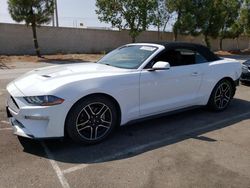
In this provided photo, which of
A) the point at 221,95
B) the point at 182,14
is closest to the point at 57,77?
→ the point at 221,95

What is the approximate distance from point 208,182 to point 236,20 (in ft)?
107

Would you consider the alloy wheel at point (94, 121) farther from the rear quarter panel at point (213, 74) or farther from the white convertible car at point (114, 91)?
the rear quarter panel at point (213, 74)

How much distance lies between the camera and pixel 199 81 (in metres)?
5.38

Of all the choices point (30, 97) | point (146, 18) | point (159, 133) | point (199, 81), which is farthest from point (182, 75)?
point (146, 18)

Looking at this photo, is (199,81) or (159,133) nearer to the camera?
(159,133)

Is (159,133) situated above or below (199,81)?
below

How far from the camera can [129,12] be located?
22734mm

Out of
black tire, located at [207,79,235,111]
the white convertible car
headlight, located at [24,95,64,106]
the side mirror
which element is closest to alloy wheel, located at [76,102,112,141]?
the white convertible car

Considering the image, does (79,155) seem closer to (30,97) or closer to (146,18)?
(30,97)

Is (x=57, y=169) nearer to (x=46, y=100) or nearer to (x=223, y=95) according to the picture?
(x=46, y=100)

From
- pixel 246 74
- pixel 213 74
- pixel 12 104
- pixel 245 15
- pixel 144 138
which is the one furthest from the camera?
pixel 245 15

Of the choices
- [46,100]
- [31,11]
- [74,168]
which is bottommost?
[74,168]

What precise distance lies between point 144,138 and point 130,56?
4.86 ft

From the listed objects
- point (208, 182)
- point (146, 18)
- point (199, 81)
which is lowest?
point (208, 182)
